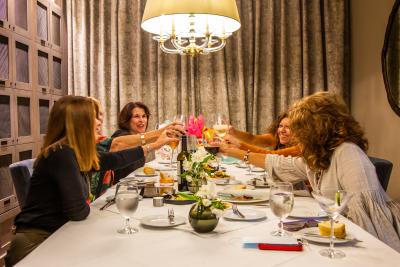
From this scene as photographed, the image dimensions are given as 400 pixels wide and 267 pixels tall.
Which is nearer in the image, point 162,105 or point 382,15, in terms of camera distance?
point 382,15

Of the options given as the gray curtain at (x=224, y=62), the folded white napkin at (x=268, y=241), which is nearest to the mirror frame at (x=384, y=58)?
the gray curtain at (x=224, y=62)

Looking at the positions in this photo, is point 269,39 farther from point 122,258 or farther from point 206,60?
point 122,258

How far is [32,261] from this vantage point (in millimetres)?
1037

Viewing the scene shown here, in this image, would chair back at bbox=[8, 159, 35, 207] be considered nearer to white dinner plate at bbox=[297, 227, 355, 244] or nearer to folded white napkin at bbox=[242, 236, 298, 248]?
folded white napkin at bbox=[242, 236, 298, 248]

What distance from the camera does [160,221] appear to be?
4.49 feet

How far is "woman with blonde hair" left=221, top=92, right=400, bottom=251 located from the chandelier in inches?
37.8

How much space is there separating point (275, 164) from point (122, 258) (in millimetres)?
1206

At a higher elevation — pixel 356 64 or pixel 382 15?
pixel 382 15

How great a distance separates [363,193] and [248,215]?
47 cm

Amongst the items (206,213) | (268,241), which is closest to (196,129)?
(206,213)

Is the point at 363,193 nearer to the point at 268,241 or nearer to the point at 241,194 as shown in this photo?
the point at 241,194

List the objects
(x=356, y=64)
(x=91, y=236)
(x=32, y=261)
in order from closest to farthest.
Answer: (x=32, y=261) < (x=91, y=236) < (x=356, y=64)

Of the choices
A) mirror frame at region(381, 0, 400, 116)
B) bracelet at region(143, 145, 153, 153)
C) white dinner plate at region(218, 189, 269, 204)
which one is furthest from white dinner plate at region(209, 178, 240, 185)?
mirror frame at region(381, 0, 400, 116)

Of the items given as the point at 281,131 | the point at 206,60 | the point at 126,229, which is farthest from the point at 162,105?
the point at 126,229
